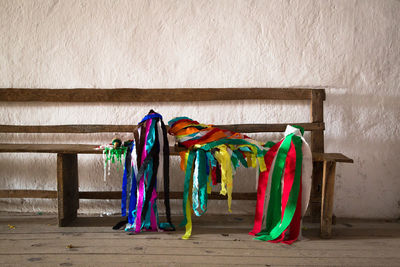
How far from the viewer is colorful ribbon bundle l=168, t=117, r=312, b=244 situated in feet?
7.95

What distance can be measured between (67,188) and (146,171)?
71 centimetres

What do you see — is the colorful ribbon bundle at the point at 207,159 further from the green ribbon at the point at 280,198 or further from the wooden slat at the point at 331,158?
the wooden slat at the point at 331,158

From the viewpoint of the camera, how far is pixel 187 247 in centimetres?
230

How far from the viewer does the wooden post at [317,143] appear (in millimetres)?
2904

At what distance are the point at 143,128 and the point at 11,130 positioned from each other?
4.32 ft

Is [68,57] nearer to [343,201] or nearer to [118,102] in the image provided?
[118,102]

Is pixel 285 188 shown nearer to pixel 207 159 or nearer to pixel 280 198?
pixel 280 198

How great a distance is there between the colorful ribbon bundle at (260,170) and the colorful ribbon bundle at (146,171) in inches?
6.5

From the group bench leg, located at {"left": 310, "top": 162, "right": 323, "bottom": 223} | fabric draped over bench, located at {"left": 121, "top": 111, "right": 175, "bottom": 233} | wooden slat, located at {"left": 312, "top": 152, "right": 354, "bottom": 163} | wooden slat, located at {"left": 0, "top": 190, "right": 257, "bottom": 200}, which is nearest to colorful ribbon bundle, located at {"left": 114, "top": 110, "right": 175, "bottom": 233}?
fabric draped over bench, located at {"left": 121, "top": 111, "right": 175, "bottom": 233}

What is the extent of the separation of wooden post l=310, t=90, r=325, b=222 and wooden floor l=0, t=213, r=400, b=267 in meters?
0.17

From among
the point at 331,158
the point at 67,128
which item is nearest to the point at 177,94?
the point at 67,128

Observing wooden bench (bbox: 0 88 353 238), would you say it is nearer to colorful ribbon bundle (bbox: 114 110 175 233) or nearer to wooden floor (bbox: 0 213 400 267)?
wooden floor (bbox: 0 213 400 267)

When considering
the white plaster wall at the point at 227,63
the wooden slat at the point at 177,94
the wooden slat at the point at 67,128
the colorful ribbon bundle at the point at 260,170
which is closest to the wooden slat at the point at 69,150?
the colorful ribbon bundle at the point at 260,170

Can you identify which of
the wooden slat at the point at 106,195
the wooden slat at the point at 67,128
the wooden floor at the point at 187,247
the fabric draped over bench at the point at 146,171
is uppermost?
the wooden slat at the point at 67,128
